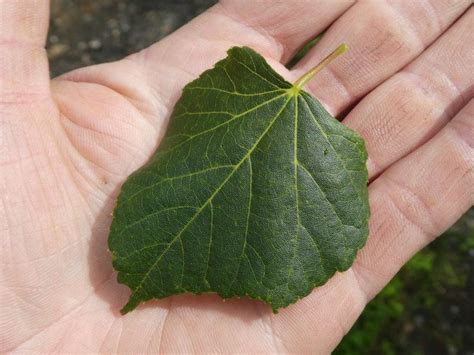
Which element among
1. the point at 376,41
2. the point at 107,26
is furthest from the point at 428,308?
the point at 107,26

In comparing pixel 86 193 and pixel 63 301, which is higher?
pixel 86 193

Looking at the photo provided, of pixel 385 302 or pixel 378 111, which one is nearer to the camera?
pixel 378 111

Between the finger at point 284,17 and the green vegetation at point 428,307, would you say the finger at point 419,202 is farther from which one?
the green vegetation at point 428,307

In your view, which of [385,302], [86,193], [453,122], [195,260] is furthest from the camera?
[385,302]

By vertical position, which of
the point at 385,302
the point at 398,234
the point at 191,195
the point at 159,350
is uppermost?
the point at 191,195

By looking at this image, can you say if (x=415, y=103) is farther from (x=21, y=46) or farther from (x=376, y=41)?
(x=21, y=46)

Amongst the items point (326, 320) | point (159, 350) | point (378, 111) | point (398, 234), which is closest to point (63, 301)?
point (159, 350)

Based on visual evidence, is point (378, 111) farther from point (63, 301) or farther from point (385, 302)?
point (63, 301)
